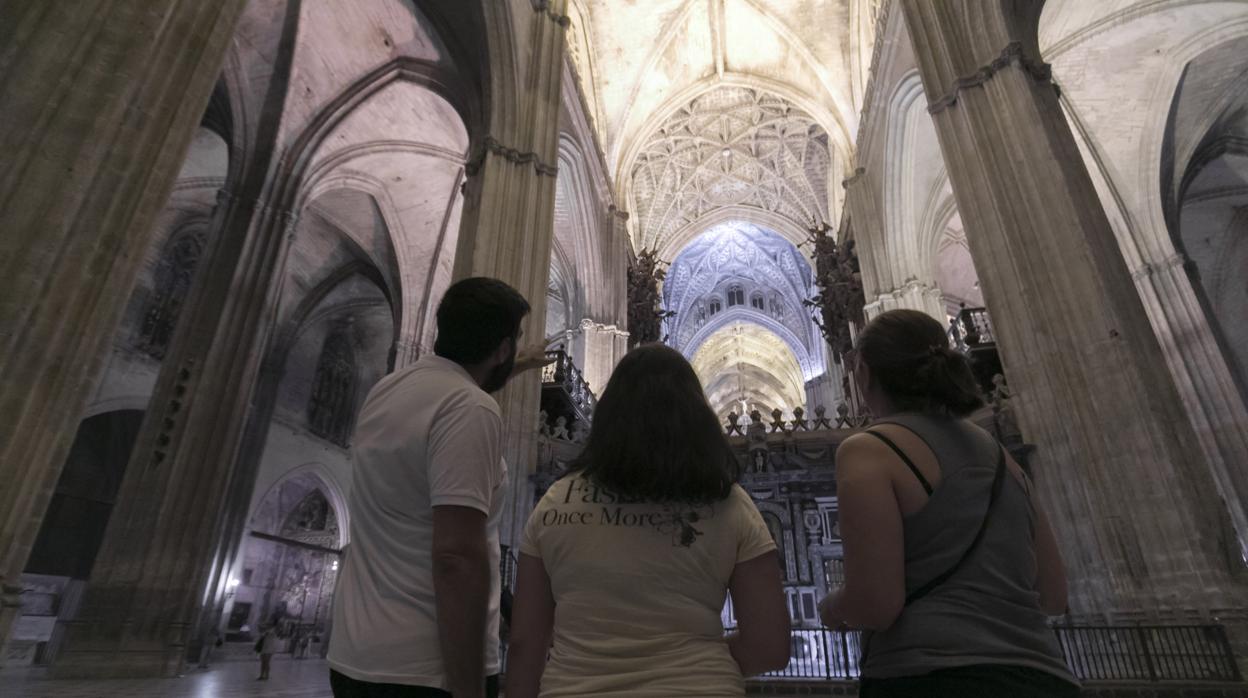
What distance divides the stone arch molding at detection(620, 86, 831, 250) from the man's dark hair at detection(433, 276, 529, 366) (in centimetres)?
1882

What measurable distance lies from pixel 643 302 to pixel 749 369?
1687 centimetres

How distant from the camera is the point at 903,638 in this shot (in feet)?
3.32

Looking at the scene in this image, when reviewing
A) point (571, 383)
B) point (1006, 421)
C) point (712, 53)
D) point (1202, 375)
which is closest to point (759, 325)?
point (712, 53)

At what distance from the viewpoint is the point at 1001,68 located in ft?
23.9

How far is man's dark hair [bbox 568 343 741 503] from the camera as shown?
1.09 meters

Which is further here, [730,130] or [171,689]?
[730,130]

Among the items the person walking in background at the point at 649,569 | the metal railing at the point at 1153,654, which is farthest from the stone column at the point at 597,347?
the person walking in background at the point at 649,569

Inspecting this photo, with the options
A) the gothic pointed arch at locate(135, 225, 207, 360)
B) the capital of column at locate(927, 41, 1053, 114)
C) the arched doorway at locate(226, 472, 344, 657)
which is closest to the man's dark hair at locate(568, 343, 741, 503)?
the capital of column at locate(927, 41, 1053, 114)

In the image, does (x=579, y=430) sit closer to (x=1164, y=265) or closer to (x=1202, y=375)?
(x=1202, y=375)

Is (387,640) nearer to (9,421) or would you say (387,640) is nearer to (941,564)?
(941,564)

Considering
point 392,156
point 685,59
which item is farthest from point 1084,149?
point 392,156

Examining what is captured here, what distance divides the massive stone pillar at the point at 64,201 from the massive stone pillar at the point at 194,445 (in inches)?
201

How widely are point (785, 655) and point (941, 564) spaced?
31 centimetres

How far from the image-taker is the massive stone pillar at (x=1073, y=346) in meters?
5.04
